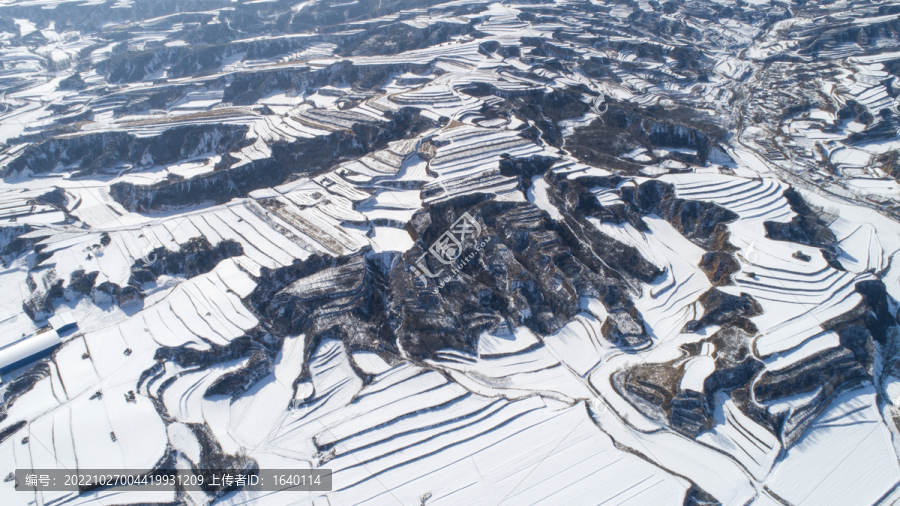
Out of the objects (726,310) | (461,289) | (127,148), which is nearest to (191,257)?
(461,289)

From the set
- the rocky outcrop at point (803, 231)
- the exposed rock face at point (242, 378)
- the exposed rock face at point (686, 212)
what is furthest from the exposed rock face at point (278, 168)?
the rocky outcrop at point (803, 231)

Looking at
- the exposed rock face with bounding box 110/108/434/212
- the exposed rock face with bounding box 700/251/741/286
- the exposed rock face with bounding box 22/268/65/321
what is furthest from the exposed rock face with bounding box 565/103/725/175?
the exposed rock face with bounding box 22/268/65/321

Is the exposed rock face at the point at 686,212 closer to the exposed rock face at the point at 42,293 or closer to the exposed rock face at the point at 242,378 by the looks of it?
the exposed rock face at the point at 242,378

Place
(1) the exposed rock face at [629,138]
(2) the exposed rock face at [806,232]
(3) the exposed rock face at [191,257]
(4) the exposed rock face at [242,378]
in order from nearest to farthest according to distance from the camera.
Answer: (4) the exposed rock face at [242,378] < (3) the exposed rock face at [191,257] < (2) the exposed rock face at [806,232] < (1) the exposed rock face at [629,138]

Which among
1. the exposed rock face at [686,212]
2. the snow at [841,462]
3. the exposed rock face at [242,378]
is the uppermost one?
the exposed rock face at [686,212]

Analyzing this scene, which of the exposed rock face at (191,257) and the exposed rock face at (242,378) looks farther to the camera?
the exposed rock face at (191,257)

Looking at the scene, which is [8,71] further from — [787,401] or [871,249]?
[871,249]

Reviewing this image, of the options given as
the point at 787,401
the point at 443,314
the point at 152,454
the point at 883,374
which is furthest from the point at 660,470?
the point at 152,454

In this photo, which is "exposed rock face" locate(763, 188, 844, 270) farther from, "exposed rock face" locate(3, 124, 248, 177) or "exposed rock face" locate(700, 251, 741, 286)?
"exposed rock face" locate(3, 124, 248, 177)
